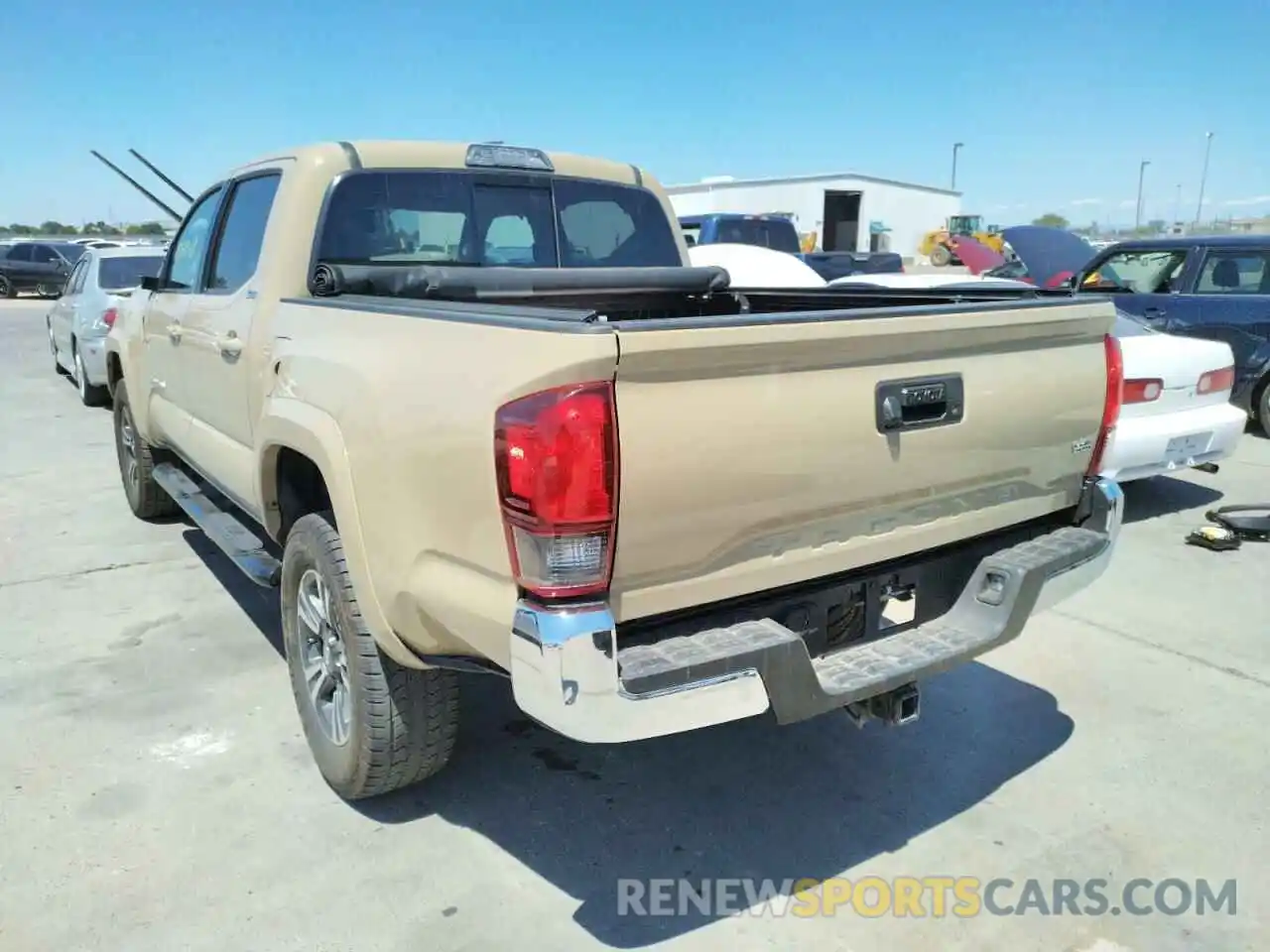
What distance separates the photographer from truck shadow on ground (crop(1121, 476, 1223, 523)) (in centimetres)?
673

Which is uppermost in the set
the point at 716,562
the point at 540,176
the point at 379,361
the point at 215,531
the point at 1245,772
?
the point at 540,176

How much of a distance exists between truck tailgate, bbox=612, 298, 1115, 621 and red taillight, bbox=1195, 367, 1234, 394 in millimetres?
3806

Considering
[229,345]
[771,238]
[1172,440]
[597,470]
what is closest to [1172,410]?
[1172,440]

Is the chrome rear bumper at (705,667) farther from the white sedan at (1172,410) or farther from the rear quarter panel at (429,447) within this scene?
the white sedan at (1172,410)

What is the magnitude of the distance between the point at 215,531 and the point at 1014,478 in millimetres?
3205

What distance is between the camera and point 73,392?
39.5 ft

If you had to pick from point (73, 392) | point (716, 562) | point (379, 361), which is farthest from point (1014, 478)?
point (73, 392)

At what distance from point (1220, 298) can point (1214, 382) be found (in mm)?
2920

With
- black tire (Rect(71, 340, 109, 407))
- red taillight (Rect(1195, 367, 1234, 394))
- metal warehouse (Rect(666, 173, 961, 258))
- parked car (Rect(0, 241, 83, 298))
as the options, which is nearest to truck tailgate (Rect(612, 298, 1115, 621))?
red taillight (Rect(1195, 367, 1234, 394))

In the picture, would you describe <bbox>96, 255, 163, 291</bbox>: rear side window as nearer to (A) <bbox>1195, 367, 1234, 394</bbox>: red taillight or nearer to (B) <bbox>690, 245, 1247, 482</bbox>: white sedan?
(B) <bbox>690, 245, 1247, 482</bbox>: white sedan

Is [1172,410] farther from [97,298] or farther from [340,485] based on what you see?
[97,298]

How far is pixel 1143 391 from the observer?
618 cm

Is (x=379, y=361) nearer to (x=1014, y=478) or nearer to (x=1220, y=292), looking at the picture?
(x=1014, y=478)

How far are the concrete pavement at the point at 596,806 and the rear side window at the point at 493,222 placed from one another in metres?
1.83
